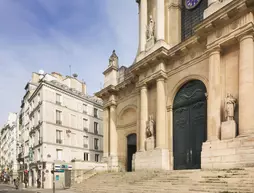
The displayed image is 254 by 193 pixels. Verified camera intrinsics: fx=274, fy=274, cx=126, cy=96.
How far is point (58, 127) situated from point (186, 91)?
19524 mm

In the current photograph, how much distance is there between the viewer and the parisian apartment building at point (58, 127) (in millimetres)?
30953

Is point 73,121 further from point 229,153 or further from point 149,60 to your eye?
point 229,153

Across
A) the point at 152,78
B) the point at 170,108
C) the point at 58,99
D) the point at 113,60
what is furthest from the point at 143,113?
the point at 58,99

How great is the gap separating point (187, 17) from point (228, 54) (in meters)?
6.06

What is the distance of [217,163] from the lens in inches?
518

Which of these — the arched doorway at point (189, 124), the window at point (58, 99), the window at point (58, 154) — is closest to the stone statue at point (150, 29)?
the arched doorway at point (189, 124)

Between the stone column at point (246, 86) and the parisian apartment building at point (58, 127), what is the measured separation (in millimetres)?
21539

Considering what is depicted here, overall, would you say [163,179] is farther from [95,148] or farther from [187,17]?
[95,148]

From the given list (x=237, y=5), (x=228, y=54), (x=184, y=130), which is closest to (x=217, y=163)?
(x=184, y=130)

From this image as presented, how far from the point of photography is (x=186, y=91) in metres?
17.5

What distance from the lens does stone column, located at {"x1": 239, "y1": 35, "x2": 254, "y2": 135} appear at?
12367 mm

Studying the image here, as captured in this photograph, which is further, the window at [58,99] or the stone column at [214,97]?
the window at [58,99]

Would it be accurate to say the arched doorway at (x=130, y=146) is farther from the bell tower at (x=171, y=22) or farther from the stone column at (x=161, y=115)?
the bell tower at (x=171, y=22)

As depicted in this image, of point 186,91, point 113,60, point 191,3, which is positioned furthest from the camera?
point 113,60
